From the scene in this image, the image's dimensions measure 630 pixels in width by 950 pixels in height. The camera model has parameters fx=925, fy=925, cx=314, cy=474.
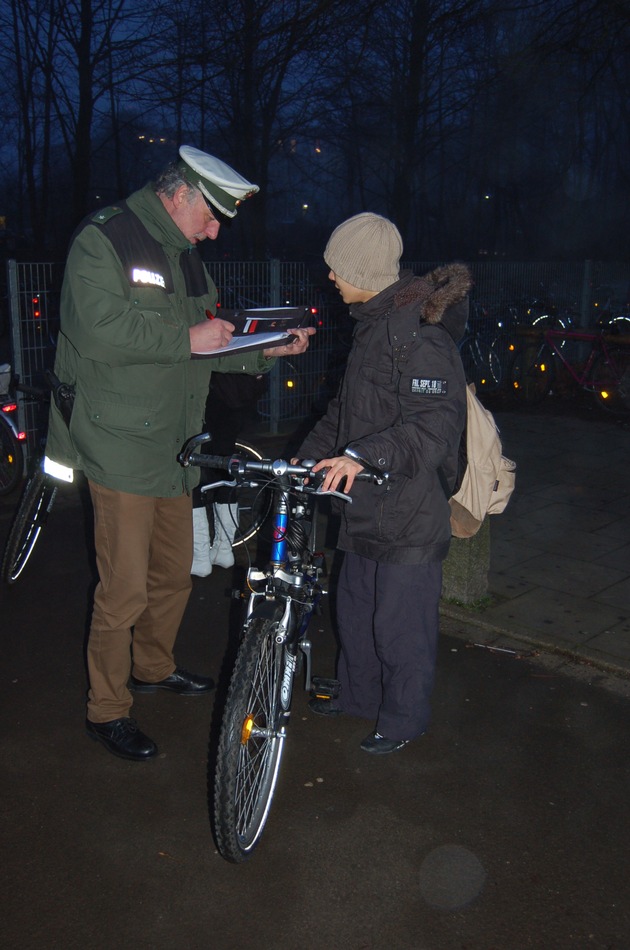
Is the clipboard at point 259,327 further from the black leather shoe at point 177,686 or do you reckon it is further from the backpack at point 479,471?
the black leather shoe at point 177,686

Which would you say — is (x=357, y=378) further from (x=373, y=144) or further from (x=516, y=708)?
(x=373, y=144)

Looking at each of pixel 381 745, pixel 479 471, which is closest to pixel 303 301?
pixel 479 471

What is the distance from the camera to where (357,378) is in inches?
133

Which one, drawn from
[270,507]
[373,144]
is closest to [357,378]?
[270,507]

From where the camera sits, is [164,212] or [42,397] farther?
[42,397]

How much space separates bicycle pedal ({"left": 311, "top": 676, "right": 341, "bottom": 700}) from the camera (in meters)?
3.91

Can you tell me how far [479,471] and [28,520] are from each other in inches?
114

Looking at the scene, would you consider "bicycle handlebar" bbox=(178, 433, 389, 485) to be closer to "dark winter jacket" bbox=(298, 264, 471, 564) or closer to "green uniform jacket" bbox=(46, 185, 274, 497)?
"dark winter jacket" bbox=(298, 264, 471, 564)

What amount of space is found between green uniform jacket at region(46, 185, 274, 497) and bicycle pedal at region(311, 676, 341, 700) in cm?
99

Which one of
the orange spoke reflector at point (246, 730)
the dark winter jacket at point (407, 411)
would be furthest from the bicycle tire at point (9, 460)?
the orange spoke reflector at point (246, 730)

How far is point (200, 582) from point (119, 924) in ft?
9.93

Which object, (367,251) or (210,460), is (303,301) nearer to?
(367,251)

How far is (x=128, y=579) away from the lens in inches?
141

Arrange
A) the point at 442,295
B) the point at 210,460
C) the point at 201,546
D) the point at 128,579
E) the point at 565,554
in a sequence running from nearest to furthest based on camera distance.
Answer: the point at 210,460 → the point at 442,295 → the point at 128,579 → the point at 201,546 → the point at 565,554
